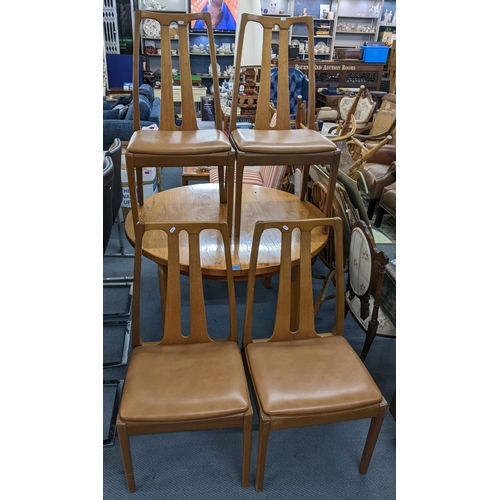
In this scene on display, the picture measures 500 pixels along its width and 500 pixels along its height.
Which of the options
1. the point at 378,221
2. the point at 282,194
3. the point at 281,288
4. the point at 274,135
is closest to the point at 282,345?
the point at 281,288

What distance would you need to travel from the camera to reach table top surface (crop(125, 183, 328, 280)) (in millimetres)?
1715

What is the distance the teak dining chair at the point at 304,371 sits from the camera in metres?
1.29

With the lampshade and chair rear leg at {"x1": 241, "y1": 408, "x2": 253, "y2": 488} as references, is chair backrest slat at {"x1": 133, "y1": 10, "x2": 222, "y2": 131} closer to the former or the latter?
the lampshade

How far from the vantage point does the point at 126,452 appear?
4.30 feet

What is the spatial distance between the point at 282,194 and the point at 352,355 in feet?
4.09

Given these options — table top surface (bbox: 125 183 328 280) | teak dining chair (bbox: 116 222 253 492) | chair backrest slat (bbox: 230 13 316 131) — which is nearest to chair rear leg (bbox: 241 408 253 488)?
teak dining chair (bbox: 116 222 253 492)

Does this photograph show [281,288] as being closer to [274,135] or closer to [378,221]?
[274,135]

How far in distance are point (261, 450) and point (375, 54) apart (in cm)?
808

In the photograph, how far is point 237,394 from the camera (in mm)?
1306

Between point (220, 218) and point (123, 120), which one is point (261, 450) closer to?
point (220, 218)

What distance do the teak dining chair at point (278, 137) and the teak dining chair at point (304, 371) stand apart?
0.44 metres

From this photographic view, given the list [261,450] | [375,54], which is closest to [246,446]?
[261,450]

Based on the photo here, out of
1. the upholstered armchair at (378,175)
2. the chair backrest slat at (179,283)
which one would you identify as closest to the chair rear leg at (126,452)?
the chair backrest slat at (179,283)

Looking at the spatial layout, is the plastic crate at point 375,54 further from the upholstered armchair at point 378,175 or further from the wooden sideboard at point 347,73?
the upholstered armchair at point 378,175
